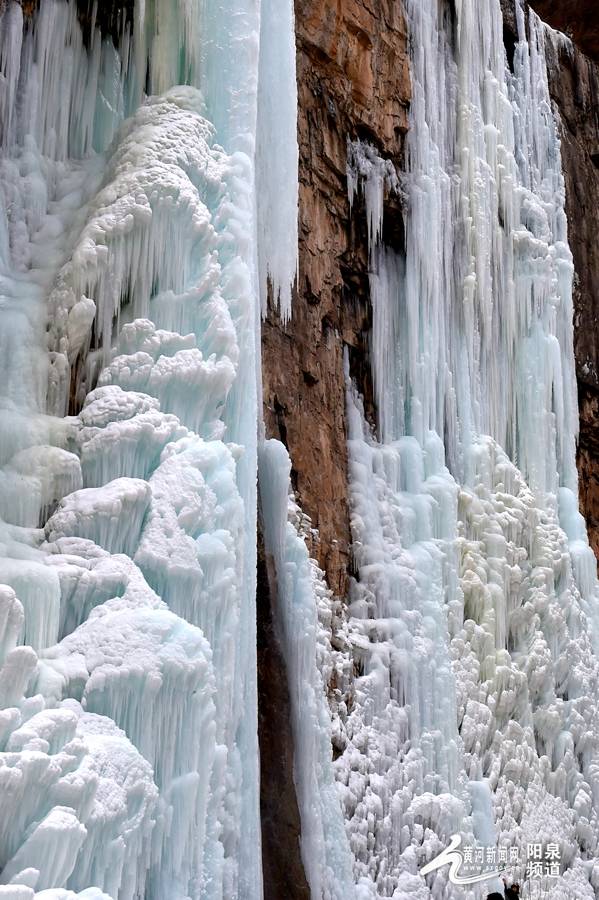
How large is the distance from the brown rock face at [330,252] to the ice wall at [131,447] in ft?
4.07

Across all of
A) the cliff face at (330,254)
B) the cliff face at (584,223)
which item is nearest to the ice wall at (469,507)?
the cliff face at (330,254)

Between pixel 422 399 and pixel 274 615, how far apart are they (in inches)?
107

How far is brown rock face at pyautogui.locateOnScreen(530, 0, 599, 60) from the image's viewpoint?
545 inches

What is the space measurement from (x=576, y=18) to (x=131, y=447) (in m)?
10.9

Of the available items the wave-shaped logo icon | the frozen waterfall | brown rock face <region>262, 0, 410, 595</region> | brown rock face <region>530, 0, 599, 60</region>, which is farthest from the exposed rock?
brown rock face <region>530, 0, 599, 60</region>

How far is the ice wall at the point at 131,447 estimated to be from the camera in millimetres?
4090

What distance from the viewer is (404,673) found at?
7656 mm

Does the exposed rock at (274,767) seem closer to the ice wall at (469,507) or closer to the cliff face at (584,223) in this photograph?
the ice wall at (469,507)

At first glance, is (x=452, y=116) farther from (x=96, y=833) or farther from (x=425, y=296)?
(x=96, y=833)

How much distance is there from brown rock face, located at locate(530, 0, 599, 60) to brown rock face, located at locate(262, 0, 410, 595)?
5.55 metres

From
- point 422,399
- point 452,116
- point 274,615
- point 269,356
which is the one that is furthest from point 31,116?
point 452,116

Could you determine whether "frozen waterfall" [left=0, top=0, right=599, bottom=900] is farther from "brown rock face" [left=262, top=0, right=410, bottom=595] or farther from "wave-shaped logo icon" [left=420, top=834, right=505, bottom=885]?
"brown rock face" [left=262, top=0, right=410, bottom=595]

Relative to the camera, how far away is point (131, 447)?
490 centimetres

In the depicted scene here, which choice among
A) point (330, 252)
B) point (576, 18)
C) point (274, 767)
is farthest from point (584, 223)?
point (274, 767)
